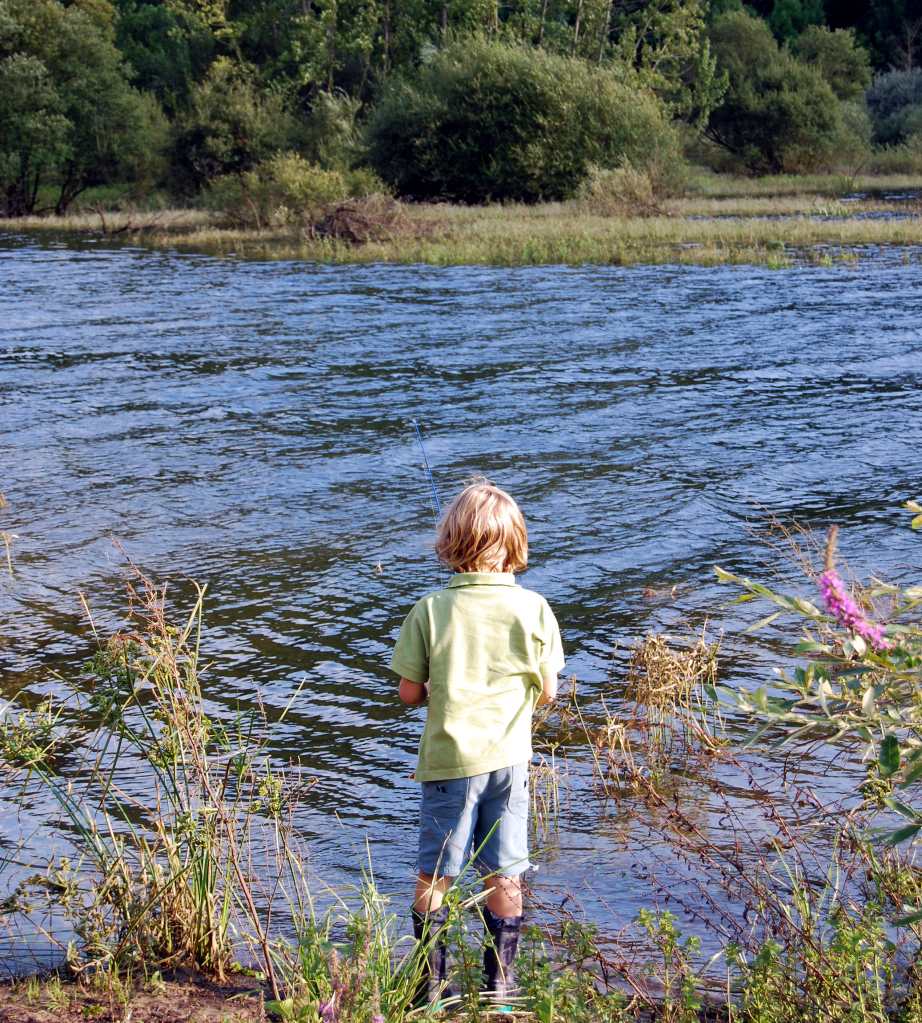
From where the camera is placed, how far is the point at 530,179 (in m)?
41.2

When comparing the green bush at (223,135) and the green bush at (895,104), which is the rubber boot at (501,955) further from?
the green bush at (895,104)

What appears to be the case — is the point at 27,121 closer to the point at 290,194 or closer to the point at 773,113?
the point at 290,194

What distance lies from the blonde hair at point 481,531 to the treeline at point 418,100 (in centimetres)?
3338

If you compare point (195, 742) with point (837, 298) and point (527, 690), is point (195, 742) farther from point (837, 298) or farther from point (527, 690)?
point (837, 298)

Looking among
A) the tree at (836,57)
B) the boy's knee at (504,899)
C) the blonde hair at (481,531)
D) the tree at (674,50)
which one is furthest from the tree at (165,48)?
the boy's knee at (504,899)

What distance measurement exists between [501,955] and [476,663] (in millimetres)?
797

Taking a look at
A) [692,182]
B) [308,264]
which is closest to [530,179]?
[692,182]

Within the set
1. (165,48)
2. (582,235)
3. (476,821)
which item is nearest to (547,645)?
(476,821)

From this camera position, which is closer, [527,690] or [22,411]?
[527,690]

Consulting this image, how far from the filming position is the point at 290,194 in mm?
36750

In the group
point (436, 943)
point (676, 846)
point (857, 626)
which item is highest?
point (857, 626)

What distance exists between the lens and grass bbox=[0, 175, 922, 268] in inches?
1040

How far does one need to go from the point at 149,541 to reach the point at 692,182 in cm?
3932

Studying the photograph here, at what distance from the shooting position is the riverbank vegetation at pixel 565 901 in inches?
128
